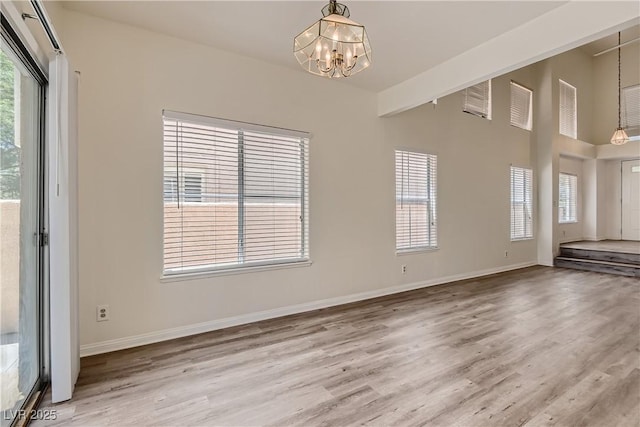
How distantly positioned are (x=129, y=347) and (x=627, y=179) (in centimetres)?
1138

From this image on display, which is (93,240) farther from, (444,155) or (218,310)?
(444,155)

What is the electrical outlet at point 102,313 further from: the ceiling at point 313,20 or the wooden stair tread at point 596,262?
the wooden stair tread at point 596,262

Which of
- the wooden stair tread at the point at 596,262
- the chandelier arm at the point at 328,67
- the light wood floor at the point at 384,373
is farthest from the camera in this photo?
the wooden stair tread at the point at 596,262

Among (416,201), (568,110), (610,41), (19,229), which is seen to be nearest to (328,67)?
Result: (19,229)

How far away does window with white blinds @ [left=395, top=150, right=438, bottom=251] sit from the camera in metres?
4.78

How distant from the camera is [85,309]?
8.80 feet

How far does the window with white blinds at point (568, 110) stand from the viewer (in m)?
7.48

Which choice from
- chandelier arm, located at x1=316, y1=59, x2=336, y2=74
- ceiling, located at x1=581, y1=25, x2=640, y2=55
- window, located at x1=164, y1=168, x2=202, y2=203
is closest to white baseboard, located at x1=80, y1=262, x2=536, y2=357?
window, located at x1=164, y1=168, x2=202, y2=203

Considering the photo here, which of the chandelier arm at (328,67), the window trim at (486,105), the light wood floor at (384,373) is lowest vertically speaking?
the light wood floor at (384,373)

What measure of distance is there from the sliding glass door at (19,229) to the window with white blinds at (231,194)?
102 centimetres

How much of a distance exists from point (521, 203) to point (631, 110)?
427 cm

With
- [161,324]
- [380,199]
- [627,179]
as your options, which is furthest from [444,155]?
[627,179]

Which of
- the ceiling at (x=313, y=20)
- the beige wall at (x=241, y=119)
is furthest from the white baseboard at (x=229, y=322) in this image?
the ceiling at (x=313, y=20)

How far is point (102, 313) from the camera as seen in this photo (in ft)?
9.01
